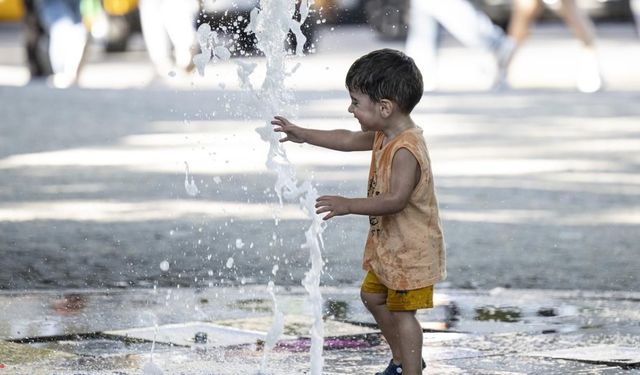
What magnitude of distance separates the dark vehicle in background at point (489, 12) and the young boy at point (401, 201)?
1907cm

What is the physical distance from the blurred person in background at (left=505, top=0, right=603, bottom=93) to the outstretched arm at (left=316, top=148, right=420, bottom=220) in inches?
436

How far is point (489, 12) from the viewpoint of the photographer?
2670 cm

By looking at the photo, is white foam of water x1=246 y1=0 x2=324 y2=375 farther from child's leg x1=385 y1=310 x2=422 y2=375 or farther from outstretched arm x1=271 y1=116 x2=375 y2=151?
child's leg x1=385 y1=310 x2=422 y2=375

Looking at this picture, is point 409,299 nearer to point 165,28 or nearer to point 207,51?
point 207,51

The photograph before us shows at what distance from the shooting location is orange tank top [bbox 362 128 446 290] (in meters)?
4.64

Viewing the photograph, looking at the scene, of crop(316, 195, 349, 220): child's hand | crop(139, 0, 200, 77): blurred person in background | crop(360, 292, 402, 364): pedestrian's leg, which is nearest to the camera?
crop(316, 195, 349, 220): child's hand

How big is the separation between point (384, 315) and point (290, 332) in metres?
1.04

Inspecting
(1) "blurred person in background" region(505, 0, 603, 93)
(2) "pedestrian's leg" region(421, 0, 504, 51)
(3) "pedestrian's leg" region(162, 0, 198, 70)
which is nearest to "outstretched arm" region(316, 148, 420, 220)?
(1) "blurred person in background" region(505, 0, 603, 93)

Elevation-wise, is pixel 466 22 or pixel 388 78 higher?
pixel 466 22

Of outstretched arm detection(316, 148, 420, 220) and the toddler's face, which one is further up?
the toddler's face

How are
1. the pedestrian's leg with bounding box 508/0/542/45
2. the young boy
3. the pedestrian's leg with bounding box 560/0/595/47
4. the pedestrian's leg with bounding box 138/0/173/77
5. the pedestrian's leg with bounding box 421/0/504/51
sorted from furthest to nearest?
the pedestrian's leg with bounding box 138/0/173/77, the pedestrian's leg with bounding box 421/0/504/51, the pedestrian's leg with bounding box 508/0/542/45, the pedestrian's leg with bounding box 560/0/595/47, the young boy

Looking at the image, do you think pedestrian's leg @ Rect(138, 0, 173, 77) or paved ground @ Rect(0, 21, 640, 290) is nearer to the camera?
paved ground @ Rect(0, 21, 640, 290)

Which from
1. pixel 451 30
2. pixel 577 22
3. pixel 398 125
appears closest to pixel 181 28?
pixel 451 30

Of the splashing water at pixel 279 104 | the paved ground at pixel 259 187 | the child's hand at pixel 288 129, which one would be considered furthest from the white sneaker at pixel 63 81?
the child's hand at pixel 288 129
